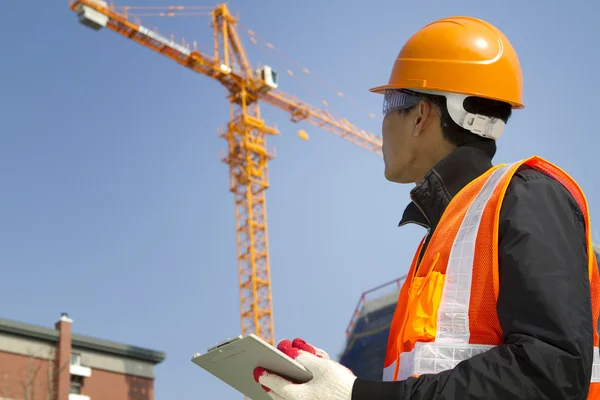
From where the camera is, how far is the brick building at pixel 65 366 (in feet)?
94.3

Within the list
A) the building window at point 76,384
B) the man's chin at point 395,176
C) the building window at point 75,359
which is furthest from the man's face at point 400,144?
the building window at point 76,384

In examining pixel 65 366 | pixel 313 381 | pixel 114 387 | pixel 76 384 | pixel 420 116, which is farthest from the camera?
pixel 114 387

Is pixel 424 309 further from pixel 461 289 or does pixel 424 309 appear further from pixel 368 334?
pixel 368 334

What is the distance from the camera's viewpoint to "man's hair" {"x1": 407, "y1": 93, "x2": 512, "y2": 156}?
266 centimetres

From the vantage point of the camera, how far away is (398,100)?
2.82 metres

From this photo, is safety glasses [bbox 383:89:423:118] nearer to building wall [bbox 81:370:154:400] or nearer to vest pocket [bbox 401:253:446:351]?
vest pocket [bbox 401:253:446:351]

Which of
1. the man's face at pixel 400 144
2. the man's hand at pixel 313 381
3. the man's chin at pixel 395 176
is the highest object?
the man's face at pixel 400 144

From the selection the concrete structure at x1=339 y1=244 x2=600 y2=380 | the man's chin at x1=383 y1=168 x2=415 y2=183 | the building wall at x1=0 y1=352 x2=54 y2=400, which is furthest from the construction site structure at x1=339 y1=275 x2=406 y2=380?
the man's chin at x1=383 y1=168 x2=415 y2=183

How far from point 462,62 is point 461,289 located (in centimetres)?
82

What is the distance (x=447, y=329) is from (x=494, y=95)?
2.77ft

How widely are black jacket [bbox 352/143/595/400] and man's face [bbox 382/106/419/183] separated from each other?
0.58 m

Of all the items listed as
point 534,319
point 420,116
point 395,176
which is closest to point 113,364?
point 395,176

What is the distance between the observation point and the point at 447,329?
86.3 inches

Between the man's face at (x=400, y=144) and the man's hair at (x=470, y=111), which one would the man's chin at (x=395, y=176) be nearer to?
the man's face at (x=400, y=144)
